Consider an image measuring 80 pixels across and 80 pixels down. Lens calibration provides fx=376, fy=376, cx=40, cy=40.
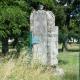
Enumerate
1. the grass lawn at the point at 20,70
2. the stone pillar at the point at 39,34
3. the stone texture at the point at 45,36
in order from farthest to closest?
the stone texture at the point at 45,36 → the stone pillar at the point at 39,34 → the grass lawn at the point at 20,70

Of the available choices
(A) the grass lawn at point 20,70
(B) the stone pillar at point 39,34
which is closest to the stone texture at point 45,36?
(B) the stone pillar at point 39,34

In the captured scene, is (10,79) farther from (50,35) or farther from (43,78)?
(50,35)

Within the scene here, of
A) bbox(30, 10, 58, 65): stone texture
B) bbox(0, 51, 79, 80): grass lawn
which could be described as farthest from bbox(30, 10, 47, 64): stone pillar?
bbox(0, 51, 79, 80): grass lawn

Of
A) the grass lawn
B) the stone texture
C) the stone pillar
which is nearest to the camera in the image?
the grass lawn

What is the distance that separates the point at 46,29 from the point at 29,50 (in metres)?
1.12

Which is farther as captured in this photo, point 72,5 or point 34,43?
point 72,5

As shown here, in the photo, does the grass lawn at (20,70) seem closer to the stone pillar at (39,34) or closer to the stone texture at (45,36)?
the stone pillar at (39,34)

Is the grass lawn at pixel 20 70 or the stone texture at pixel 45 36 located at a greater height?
the stone texture at pixel 45 36

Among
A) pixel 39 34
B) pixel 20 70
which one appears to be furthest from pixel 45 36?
pixel 20 70

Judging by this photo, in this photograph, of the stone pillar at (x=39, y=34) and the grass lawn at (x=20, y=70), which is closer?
the grass lawn at (x=20, y=70)

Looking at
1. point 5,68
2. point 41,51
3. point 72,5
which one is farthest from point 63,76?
point 72,5

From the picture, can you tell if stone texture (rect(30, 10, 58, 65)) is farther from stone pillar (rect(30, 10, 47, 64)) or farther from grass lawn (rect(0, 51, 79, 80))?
grass lawn (rect(0, 51, 79, 80))

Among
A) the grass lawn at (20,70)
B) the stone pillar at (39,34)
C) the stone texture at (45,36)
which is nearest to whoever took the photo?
the grass lawn at (20,70)

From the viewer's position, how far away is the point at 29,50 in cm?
1162
